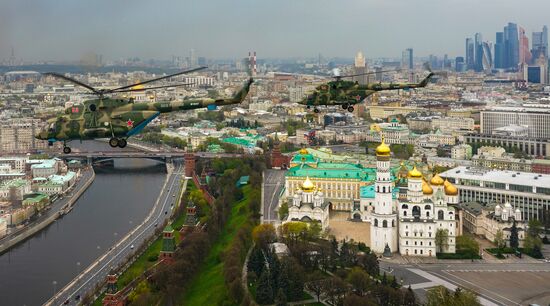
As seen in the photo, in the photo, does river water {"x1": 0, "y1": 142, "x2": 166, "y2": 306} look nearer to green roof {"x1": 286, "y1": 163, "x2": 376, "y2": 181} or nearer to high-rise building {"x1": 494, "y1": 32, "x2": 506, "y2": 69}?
green roof {"x1": 286, "y1": 163, "x2": 376, "y2": 181}

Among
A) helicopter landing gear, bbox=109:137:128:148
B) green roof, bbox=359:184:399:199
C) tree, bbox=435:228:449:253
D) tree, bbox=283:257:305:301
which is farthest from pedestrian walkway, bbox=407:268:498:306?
helicopter landing gear, bbox=109:137:128:148

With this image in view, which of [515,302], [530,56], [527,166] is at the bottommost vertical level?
[515,302]

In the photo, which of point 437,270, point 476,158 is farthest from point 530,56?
point 437,270

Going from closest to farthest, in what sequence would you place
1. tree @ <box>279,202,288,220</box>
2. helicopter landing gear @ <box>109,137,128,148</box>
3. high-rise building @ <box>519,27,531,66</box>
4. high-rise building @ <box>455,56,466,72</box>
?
1. helicopter landing gear @ <box>109,137,128,148</box>
2. tree @ <box>279,202,288,220</box>
3. high-rise building @ <box>519,27,531,66</box>
4. high-rise building @ <box>455,56,466,72</box>

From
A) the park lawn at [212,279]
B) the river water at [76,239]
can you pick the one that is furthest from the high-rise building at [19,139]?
the park lawn at [212,279]

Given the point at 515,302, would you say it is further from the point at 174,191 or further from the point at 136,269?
the point at 174,191

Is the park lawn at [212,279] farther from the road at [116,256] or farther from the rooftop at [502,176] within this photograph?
the rooftop at [502,176]
